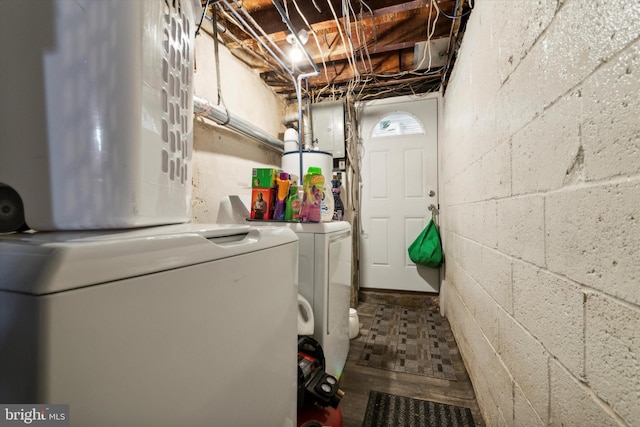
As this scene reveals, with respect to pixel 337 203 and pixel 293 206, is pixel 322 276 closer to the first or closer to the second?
pixel 293 206

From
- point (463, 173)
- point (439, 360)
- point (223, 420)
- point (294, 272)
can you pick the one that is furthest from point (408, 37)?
point (223, 420)

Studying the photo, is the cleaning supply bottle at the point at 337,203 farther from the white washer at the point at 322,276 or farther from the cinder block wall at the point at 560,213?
the cinder block wall at the point at 560,213

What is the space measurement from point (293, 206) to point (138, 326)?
93 cm

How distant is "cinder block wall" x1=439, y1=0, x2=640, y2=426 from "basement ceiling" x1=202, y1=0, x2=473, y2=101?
74cm

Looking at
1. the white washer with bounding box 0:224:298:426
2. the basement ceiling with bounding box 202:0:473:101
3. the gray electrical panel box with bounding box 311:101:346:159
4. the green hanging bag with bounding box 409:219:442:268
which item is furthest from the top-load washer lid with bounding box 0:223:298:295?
the gray electrical panel box with bounding box 311:101:346:159

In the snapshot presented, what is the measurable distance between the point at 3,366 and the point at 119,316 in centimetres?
9

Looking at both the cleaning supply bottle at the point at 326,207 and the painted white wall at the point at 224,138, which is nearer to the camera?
the cleaning supply bottle at the point at 326,207

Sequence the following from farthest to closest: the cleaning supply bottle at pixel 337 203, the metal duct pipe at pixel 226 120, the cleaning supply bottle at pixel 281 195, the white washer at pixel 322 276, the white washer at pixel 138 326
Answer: the cleaning supply bottle at pixel 337 203, the metal duct pipe at pixel 226 120, the cleaning supply bottle at pixel 281 195, the white washer at pixel 322 276, the white washer at pixel 138 326

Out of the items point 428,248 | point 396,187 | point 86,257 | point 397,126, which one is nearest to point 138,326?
point 86,257

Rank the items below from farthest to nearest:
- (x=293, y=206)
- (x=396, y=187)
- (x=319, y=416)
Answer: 1. (x=396, y=187)
2. (x=293, y=206)
3. (x=319, y=416)

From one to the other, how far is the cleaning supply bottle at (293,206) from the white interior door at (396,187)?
156 centimetres

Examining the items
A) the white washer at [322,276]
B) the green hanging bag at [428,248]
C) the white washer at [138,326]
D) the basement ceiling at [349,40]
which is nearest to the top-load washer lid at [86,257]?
the white washer at [138,326]

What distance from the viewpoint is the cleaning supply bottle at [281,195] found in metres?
1.26

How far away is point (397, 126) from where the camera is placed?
264 centimetres
